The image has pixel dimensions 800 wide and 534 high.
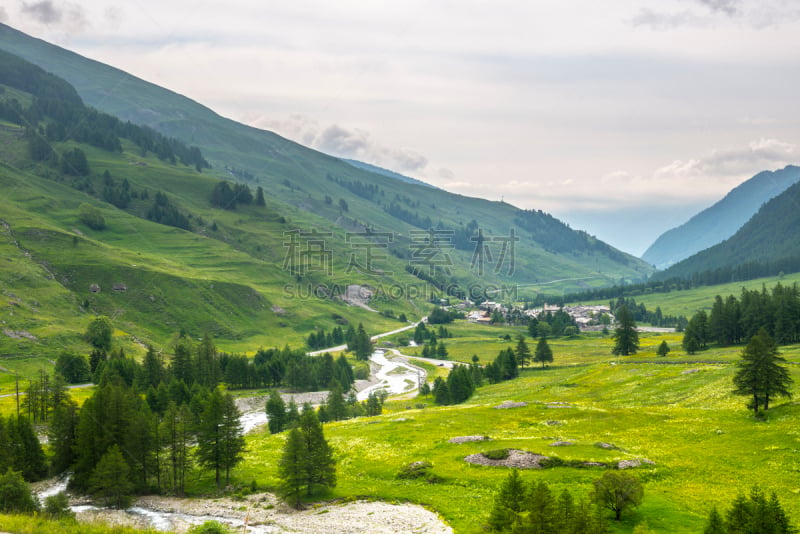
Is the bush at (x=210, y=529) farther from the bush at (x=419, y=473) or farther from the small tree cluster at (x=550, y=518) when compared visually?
the small tree cluster at (x=550, y=518)

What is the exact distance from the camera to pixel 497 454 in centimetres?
5962

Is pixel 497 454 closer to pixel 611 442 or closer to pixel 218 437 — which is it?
pixel 611 442

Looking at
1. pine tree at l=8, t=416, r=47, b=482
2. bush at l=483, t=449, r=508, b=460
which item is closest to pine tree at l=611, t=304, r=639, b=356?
bush at l=483, t=449, r=508, b=460

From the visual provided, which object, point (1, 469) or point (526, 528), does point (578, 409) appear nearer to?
point (526, 528)

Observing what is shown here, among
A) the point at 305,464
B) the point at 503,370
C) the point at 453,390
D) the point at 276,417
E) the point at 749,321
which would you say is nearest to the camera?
the point at 305,464

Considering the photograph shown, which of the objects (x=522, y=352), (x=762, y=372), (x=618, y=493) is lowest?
(x=522, y=352)

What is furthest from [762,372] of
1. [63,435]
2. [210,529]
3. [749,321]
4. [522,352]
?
[522,352]

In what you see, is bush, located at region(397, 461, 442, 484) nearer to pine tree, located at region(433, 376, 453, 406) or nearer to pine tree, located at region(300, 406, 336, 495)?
pine tree, located at region(300, 406, 336, 495)

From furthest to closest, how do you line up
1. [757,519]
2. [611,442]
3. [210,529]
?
→ [611,442], [210,529], [757,519]

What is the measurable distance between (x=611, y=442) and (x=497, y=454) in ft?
48.1

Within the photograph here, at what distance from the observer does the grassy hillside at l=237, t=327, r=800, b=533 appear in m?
44.9

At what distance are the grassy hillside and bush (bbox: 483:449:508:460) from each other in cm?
253

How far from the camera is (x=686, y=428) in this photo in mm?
63438

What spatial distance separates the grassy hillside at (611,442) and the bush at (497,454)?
2.53 m
